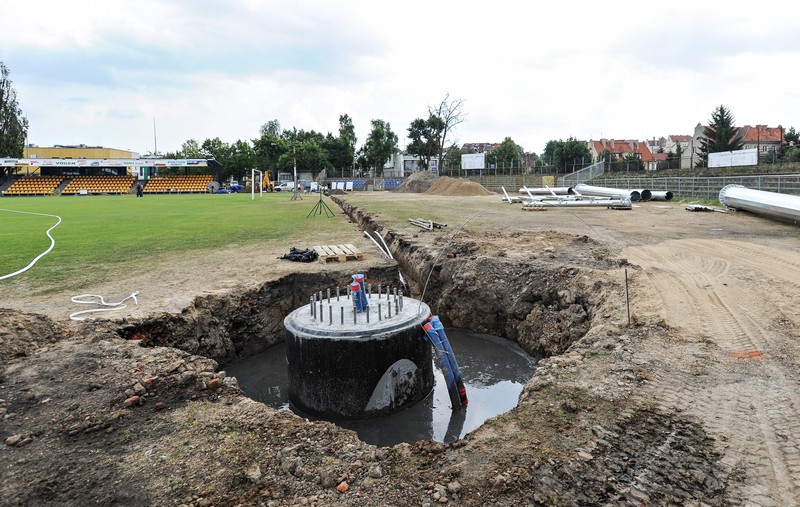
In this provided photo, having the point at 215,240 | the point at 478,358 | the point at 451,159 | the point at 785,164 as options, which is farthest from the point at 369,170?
the point at 478,358

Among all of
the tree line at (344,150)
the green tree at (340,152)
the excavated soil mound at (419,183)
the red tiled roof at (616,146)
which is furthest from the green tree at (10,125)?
the red tiled roof at (616,146)

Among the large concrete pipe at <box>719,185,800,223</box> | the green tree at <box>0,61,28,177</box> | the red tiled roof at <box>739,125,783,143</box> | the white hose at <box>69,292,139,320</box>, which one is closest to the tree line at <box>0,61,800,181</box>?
the green tree at <box>0,61,28,177</box>

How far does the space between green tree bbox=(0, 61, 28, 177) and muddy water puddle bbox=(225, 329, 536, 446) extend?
80381 millimetres

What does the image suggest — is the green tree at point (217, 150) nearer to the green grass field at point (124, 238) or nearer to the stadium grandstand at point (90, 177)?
the stadium grandstand at point (90, 177)

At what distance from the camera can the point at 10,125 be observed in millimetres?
68375

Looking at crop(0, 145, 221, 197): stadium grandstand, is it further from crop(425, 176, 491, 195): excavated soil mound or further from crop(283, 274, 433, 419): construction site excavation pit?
crop(283, 274, 433, 419): construction site excavation pit

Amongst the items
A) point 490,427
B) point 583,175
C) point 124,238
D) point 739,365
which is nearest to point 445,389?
point 490,427

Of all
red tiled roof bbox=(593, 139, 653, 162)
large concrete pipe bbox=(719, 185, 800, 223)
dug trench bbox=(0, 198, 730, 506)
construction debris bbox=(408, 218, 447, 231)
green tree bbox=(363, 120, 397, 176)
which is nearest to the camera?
dug trench bbox=(0, 198, 730, 506)

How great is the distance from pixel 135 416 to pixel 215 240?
34.3 ft

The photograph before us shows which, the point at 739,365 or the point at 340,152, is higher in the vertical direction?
the point at 340,152

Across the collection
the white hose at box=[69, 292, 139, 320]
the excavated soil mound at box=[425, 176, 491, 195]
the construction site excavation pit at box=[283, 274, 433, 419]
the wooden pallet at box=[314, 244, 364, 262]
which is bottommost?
the construction site excavation pit at box=[283, 274, 433, 419]

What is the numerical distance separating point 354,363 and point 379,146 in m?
72.8

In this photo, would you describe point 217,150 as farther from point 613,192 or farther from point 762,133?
point 762,133

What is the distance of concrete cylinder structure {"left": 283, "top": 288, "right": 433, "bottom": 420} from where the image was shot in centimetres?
599
